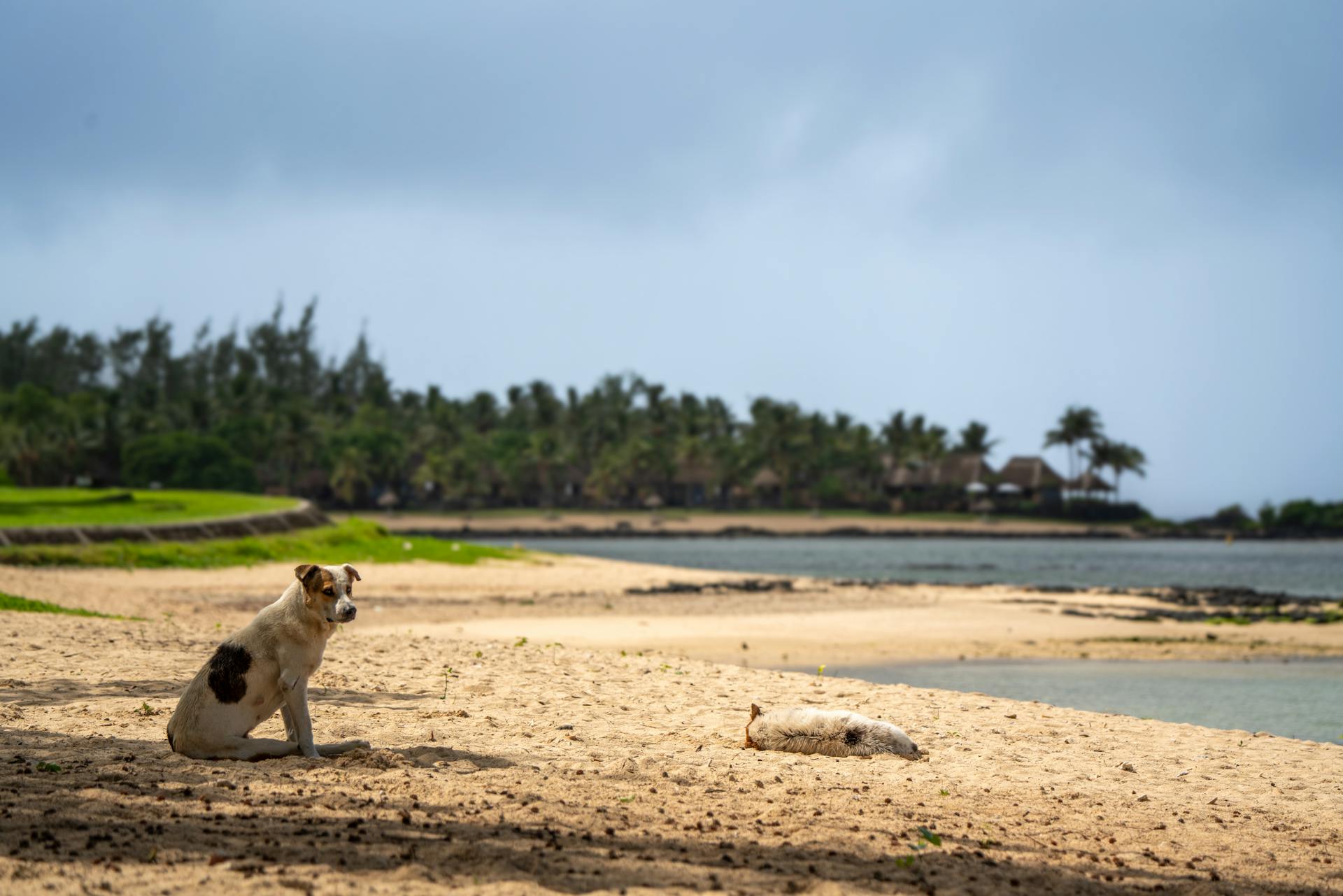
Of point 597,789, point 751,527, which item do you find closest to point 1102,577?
point 597,789

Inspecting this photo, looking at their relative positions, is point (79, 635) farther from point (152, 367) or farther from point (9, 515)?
point (152, 367)

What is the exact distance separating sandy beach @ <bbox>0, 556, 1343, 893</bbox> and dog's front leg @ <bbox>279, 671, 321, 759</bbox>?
0.46 feet

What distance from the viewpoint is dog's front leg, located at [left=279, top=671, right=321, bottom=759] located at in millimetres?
8336

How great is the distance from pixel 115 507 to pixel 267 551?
23.8ft

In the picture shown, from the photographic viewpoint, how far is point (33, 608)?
706 inches

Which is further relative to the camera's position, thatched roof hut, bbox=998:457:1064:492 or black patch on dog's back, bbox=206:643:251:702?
thatched roof hut, bbox=998:457:1064:492

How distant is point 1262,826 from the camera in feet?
27.6

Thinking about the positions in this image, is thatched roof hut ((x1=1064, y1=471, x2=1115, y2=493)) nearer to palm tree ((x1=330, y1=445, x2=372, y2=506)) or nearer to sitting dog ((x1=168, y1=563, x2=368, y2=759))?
palm tree ((x1=330, y1=445, x2=372, y2=506))

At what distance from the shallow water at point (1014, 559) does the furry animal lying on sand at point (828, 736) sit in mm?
42687

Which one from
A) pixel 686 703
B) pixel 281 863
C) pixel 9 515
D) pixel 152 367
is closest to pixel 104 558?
pixel 9 515

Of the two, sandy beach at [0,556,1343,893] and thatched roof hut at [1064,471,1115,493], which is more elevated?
thatched roof hut at [1064,471,1115,493]

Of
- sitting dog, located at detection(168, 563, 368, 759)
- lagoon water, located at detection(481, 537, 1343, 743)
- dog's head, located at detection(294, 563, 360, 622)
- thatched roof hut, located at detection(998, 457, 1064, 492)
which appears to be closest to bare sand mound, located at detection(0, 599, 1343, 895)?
sitting dog, located at detection(168, 563, 368, 759)

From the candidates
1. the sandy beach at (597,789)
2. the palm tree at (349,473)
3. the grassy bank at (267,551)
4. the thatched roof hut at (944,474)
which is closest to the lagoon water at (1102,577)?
the sandy beach at (597,789)

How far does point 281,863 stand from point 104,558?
2893cm
